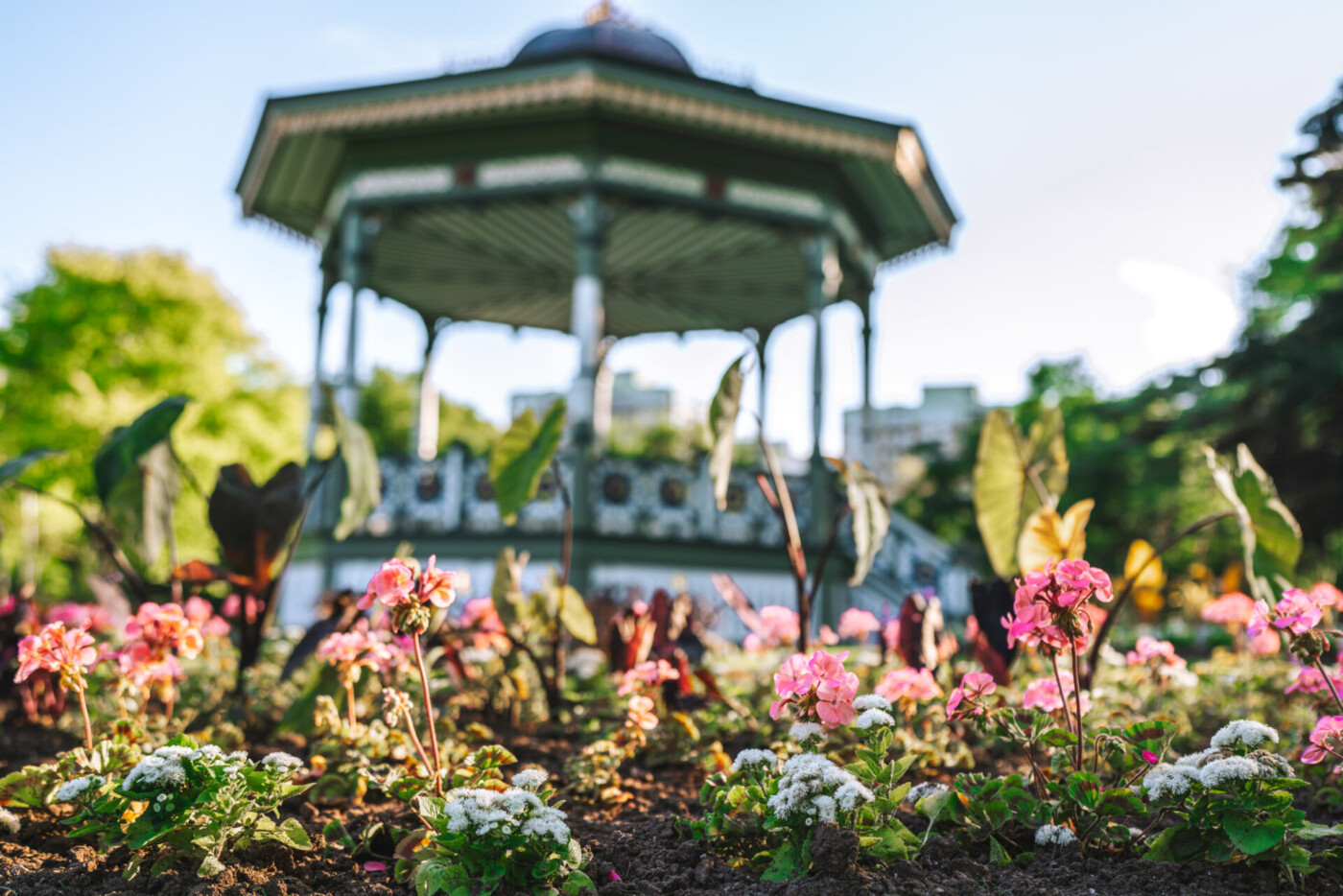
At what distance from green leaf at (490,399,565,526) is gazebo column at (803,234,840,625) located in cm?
477

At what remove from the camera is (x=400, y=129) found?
9.67 m

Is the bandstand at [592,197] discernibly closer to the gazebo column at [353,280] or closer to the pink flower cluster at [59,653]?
the gazebo column at [353,280]

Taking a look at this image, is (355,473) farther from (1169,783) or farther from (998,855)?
(1169,783)

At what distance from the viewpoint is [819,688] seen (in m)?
2.58

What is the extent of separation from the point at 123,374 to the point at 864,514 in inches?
890

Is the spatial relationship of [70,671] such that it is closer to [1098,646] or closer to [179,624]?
[179,624]

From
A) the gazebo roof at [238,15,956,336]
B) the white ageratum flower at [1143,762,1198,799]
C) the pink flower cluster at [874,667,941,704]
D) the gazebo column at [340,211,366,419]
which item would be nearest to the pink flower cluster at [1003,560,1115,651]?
the white ageratum flower at [1143,762,1198,799]

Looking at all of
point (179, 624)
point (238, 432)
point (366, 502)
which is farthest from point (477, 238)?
point (238, 432)

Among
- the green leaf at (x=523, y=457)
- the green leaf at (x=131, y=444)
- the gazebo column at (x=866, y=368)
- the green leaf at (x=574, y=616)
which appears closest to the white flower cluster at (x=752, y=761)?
the green leaf at (x=574, y=616)

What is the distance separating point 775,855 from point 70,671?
2.12m

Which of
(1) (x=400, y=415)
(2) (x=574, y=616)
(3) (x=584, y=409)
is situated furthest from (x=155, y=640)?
(1) (x=400, y=415)

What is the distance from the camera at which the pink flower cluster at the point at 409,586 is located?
2478mm

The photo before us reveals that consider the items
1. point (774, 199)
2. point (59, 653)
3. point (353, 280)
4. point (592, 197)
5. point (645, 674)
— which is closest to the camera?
point (59, 653)

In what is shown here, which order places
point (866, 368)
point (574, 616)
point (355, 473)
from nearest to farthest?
point (574, 616)
point (355, 473)
point (866, 368)
